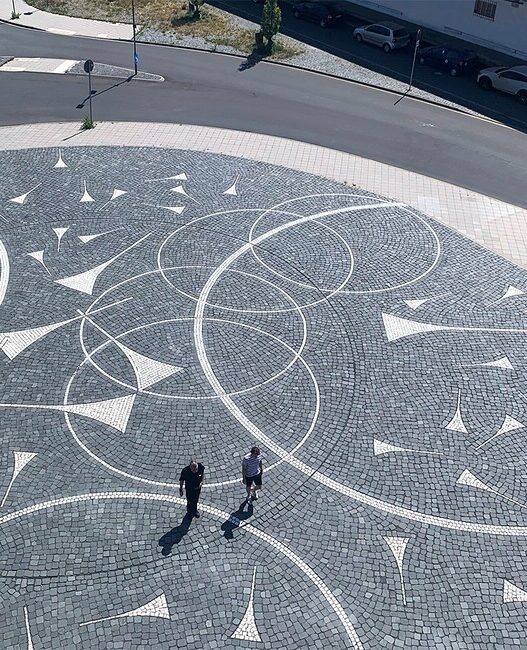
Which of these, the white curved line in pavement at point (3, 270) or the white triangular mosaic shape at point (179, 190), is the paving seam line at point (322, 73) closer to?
the white triangular mosaic shape at point (179, 190)

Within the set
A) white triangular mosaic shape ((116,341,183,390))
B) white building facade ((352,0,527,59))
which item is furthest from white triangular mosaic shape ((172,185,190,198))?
white building facade ((352,0,527,59))

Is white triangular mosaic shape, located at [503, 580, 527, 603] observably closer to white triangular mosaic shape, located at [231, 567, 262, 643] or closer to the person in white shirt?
white triangular mosaic shape, located at [231, 567, 262, 643]

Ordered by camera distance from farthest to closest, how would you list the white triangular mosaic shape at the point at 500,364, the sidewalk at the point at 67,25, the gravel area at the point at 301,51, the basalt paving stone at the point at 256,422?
the sidewalk at the point at 67,25 < the gravel area at the point at 301,51 < the white triangular mosaic shape at the point at 500,364 < the basalt paving stone at the point at 256,422

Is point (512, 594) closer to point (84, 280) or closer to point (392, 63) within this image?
point (84, 280)

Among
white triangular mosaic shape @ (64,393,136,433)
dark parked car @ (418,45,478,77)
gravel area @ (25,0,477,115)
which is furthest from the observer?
dark parked car @ (418,45,478,77)

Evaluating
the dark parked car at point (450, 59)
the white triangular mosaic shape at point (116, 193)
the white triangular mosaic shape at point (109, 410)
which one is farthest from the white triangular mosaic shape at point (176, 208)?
the dark parked car at point (450, 59)

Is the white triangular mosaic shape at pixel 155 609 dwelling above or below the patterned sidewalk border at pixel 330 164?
below
